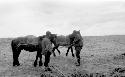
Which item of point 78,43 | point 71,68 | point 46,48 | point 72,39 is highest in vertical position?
point 72,39

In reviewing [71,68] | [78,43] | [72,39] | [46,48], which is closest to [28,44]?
[46,48]

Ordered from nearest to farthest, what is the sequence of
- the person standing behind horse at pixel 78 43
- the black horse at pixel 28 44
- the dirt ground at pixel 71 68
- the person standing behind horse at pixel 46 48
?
the dirt ground at pixel 71 68
the person standing behind horse at pixel 46 48
the black horse at pixel 28 44
the person standing behind horse at pixel 78 43

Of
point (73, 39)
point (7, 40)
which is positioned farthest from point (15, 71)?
point (7, 40)

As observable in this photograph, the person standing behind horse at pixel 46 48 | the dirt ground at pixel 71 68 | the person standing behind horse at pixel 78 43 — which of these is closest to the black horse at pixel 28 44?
the person standing behind horse at pixel 46 48

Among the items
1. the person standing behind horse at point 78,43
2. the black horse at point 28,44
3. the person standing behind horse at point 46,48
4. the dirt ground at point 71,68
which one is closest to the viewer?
the dirt ground at point 71,68

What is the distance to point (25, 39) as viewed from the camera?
17.1 metres

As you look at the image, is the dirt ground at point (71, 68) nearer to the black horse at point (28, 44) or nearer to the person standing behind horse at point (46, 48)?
the person standing behind horse at point (46, 48)

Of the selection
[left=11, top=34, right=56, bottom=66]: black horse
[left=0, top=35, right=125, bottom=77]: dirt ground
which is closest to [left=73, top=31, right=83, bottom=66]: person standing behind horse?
[left=0, top=35, right=125, bottom=77]: dirt ground

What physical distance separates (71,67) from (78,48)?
52.0 inches

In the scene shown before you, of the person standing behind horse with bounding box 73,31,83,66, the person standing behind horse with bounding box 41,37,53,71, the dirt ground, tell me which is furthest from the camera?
the person standing behind horse with bounding box 73,31,83,66

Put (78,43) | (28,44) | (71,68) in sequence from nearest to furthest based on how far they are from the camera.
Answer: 1. (28,44)
2. (71,68)
3. (78,43)

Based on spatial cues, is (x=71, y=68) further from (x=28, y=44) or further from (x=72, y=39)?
(x=28, y=44)

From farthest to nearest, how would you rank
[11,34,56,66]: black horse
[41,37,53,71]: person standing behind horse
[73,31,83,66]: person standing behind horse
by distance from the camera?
[73,31,83,66]: person standing behind horse
[11,34,56,66]: black horse
[41,37,53,71]: person standing behind horse

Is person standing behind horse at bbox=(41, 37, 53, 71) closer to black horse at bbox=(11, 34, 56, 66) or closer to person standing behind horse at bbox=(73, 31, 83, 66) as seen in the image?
black horse at bbox=(11, 34, 56, 66)
